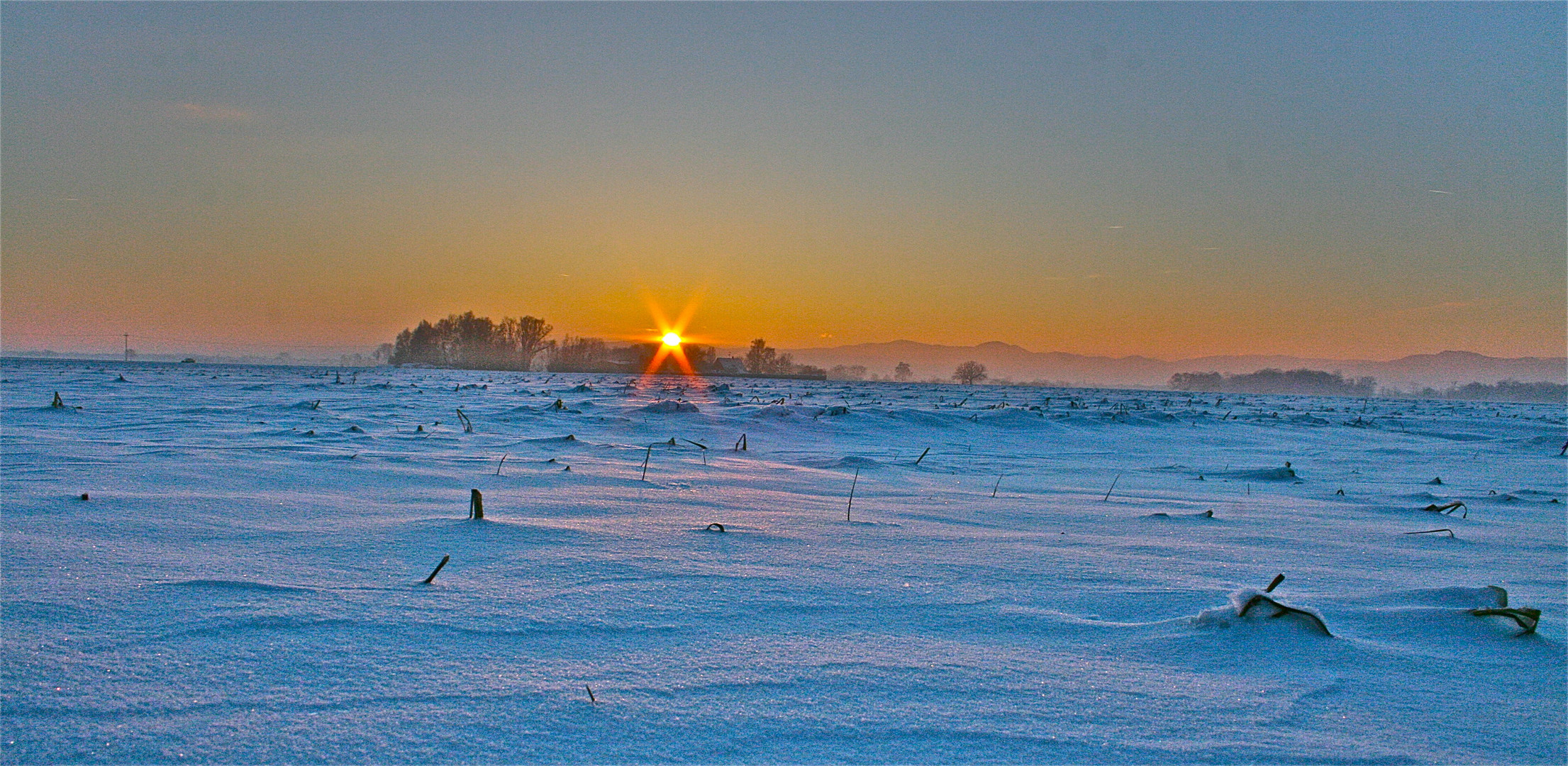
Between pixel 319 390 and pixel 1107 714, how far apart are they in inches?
672

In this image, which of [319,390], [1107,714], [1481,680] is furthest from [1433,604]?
[319,390]

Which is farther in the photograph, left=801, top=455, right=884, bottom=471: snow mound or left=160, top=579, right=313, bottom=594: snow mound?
left=801, top=455, right=884, bottom=471: snow mound

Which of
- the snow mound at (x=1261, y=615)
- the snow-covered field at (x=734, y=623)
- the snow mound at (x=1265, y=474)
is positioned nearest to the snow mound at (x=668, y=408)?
the snow-covered field at (x=734, y=623)

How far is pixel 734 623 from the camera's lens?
1.83 metres

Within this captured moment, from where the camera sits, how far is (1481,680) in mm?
1572

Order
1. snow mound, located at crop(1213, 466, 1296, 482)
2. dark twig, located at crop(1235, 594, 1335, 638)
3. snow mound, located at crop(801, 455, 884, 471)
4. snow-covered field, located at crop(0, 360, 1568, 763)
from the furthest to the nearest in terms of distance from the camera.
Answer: snow mound, located at crop(801, 455, 884, 471) < snow mound, located at crop(1213, 466, 1296, 482) < dark twig, located at crop(1235, 594, 1335, 638) < snow-covered field, located at crop(0, 360, 1568, 763)

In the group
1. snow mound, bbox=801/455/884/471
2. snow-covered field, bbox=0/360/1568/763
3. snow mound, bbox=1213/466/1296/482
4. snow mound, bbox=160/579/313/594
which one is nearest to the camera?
snow-covered field, bbox=0/360/1568/763

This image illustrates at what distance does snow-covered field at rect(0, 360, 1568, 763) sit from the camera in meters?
1.25

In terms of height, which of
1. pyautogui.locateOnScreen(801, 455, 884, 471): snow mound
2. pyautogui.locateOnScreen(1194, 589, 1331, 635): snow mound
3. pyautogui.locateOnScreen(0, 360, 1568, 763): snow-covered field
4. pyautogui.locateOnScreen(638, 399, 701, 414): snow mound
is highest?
pyautogui.locateOnScreen(638, 399, 701, 414): snow mound

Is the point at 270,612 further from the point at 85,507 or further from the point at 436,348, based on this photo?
the point at 436,348

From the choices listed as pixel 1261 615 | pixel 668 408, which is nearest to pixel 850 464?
pixel 1261 615

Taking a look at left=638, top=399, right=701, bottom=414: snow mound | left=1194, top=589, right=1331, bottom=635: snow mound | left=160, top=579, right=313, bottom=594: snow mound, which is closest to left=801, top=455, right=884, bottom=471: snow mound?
left=1194, top=589, right=1331, bottom=635: snow mound

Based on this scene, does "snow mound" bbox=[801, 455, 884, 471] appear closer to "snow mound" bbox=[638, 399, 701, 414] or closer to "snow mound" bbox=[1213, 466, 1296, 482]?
"snow mound" bbox=[1213, 466, 1296, 482]

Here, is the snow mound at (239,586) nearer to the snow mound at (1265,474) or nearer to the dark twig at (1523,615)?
the dark twig at (1523,615)
